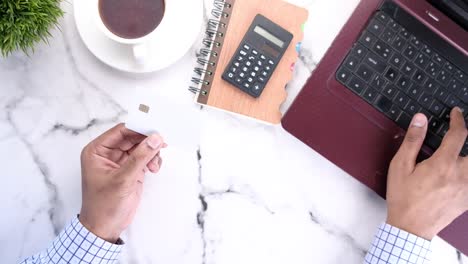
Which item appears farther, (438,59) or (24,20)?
(438,59)

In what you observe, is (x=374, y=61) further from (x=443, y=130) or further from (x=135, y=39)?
(x=135, y=39)

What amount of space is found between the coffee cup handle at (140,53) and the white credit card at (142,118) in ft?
0.21

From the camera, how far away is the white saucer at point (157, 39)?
66 cm

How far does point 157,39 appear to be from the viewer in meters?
0.66

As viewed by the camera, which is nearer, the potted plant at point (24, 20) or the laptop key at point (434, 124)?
the potted plant at point (24, 20)

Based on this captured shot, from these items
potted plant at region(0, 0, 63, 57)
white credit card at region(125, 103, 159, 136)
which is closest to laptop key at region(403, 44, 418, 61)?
white credit card at region(125, 103, 159, 136)

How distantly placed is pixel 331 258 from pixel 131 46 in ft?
1.41

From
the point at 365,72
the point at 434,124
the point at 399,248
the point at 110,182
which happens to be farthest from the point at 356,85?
the point at 110,182

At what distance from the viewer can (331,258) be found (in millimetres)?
718

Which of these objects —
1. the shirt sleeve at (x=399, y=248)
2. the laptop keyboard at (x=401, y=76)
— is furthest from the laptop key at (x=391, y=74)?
the shirt sleeve at (x=399, y=248)

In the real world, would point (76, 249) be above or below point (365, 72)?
below

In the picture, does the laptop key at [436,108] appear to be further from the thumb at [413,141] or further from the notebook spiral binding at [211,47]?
the notebook spiral binding at [211,47]

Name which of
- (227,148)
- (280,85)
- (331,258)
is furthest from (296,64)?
(331,258)

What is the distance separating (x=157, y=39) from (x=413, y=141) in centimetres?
38
